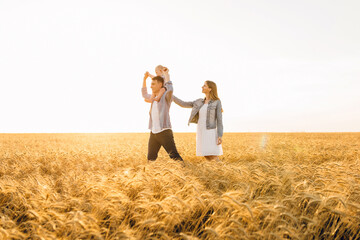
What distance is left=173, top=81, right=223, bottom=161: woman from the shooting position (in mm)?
6402

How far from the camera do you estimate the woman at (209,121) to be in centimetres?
640

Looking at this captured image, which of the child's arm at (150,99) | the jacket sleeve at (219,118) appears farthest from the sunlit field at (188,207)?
the child's arm at (150,99)

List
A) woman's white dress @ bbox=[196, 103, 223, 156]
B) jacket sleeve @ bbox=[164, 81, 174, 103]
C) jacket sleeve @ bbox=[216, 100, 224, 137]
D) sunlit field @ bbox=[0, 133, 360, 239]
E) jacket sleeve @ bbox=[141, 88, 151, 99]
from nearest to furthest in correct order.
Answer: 1. sunlit field @ bbox=[0, 133, 360, 239]
2. jacket sleeve @ bbox=[164, 81, 174, 103]
3. jacket sleeve @ bbox=[141, 88, 151, 99]
4. jacket sleeve @ bbox=[216, 100, 224, 137]
5. woman's white dress @ bbox=[196, 103, 223, 156]

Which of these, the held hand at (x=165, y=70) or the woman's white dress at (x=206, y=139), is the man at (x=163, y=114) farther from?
the woman's white dress at (x=206, y=139)

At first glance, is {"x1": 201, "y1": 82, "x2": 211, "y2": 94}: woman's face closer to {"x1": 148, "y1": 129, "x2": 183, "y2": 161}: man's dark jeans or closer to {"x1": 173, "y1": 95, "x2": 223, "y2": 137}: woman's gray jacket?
{"x1": 173, "y1": 95, "x2": 223, "y2": 137}: woman's gray jacket

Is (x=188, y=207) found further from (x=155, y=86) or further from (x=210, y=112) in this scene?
(x=210, y=112)

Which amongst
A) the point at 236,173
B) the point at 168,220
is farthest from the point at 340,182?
the point at 168,220

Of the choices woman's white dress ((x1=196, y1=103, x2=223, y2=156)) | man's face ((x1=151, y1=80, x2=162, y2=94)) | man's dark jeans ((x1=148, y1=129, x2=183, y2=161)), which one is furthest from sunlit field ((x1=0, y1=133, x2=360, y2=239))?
man's face ((x1=151, y1=80, x2=162, y2=94))

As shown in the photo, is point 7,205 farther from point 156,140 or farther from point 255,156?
point 255,156

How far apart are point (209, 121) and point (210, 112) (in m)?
0.23

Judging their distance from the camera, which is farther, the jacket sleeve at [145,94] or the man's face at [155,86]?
the jacket sleeve at [145,94]

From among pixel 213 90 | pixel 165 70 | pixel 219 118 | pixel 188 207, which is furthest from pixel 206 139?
pixel 188 207

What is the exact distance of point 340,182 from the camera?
388cm

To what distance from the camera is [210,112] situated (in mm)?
6406
